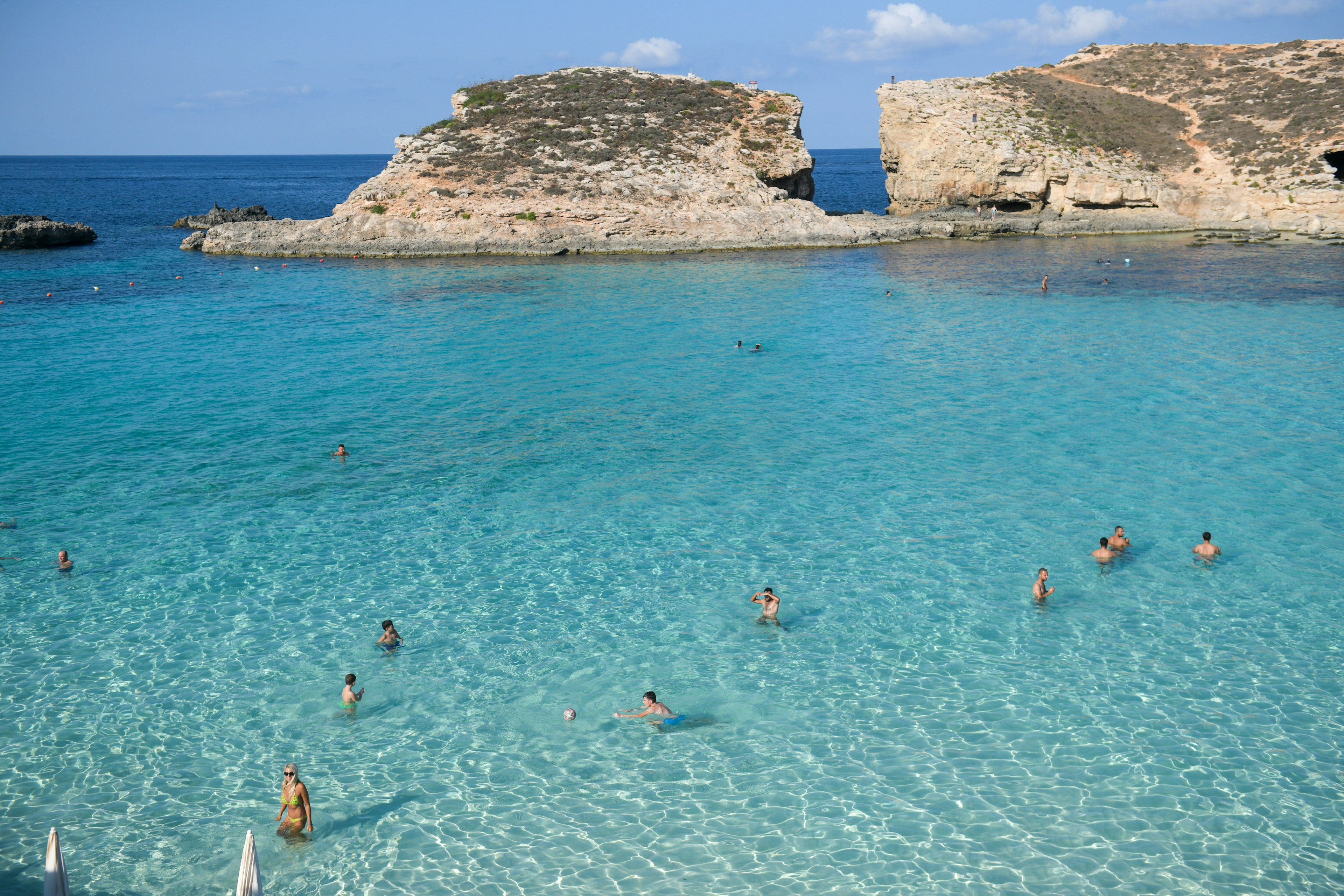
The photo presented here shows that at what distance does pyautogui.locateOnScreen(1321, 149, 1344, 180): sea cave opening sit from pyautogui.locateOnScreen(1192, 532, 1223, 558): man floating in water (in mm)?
56049

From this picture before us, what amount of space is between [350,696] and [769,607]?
707 centimetres

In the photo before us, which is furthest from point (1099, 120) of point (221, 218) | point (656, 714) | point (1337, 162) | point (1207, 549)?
point (221, 218)

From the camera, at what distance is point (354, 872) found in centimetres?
1052

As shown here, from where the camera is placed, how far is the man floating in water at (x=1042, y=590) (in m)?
15.9

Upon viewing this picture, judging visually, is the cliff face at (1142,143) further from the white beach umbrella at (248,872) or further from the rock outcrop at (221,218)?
the white beach umbrella at (248,872)

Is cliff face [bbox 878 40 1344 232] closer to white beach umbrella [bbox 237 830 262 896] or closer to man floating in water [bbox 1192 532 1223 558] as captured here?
man floating in water [bbox 1192 532 1223 558]

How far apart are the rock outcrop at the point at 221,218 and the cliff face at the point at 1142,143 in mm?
52864

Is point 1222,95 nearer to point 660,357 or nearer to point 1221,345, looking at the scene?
point 1221,345

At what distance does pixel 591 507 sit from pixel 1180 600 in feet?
39.1

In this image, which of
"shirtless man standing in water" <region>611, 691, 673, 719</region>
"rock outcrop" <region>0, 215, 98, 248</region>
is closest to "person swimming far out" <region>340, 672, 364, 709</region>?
"shirtless man standing in water" <region>611, 691, 673, 719</region>

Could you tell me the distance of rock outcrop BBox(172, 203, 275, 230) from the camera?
73000 mm

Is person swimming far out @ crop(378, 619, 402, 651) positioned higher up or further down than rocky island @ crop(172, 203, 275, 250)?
further down

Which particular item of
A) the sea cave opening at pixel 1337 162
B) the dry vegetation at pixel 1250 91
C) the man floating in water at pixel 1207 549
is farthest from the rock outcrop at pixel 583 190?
the man floating in water at pixel 1207 549

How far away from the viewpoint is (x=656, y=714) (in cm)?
1307
